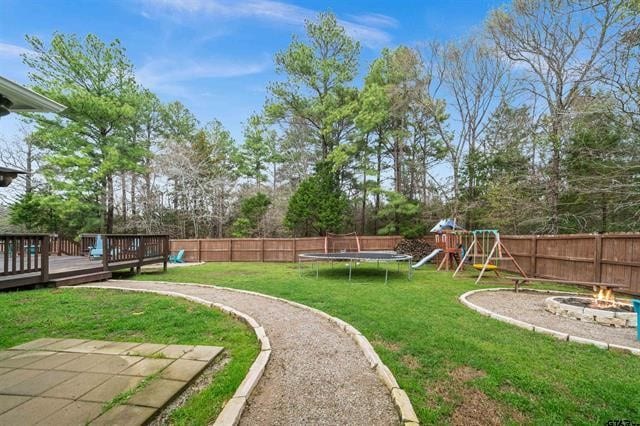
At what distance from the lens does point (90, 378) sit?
274 centimetres

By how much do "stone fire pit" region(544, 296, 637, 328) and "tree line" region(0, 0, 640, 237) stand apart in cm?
761

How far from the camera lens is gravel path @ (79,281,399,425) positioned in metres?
2.30

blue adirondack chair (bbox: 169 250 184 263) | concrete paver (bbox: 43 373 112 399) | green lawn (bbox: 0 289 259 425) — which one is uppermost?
concrete paver (bbox: 43 373 112 399)

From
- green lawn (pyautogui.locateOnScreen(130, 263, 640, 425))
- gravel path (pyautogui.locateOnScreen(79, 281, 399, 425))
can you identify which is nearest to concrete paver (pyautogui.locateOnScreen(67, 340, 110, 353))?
gravel path (pyautogui.locateOnScreen(79, 281, 399, 425))

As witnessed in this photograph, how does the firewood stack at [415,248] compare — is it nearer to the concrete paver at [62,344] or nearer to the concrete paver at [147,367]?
the concrete paver at [147,367]

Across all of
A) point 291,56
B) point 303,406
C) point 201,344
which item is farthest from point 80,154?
point 303,406

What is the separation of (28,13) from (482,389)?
38.8 feet

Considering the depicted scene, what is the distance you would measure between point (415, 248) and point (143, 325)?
1320 cm

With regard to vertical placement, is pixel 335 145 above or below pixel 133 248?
above

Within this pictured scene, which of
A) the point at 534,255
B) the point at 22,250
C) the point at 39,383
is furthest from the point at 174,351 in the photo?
the point at 534,255

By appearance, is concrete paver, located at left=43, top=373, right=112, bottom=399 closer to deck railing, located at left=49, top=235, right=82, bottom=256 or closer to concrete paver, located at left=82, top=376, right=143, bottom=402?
concrete paver, located at left=82, top=376, right=143, bottom=402

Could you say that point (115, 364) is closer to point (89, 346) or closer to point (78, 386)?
point (78, 386)

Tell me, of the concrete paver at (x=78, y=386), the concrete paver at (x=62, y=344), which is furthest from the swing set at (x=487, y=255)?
the concrete paver at (x=62, y=344)

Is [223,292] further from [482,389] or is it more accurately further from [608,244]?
[608,244]
